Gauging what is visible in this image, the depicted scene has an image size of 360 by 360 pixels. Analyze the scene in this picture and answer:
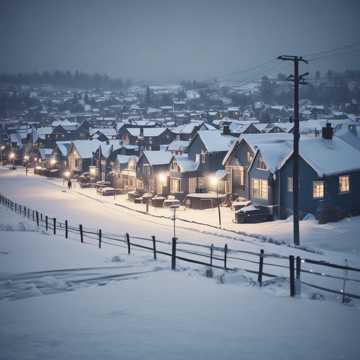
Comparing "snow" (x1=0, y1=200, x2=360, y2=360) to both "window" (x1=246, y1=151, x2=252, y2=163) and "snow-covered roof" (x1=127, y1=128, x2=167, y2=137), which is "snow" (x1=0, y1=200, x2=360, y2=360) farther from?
"snow-covered roof" (x1=127, y1=128, x2=167, y2=137)

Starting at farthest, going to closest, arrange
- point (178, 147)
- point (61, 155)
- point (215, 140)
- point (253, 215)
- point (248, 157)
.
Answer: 1. point (61, 155)
2. point (178, 147)
3. point (215, 140)
4. point (248, 157)
5. point (253, 215)

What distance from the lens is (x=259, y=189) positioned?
4356cm

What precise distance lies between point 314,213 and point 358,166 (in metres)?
6.62

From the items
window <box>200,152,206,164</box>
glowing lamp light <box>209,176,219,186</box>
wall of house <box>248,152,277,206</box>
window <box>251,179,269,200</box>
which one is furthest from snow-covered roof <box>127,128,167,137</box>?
window <box>251,179,269,200</box>

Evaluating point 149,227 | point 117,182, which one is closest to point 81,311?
point 149,227

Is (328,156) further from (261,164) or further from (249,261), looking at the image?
(249,261)

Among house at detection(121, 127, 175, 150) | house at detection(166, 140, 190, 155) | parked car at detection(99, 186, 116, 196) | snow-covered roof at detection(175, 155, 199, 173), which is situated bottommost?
parked car at detection(99, 186, 116, 196)

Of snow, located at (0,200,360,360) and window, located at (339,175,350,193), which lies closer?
snow, located at (0,200,360,360)

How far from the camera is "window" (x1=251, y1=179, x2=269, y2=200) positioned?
1681 inches

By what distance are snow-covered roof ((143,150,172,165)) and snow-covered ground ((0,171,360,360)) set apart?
4010 centimetres

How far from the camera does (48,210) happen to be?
46.2m

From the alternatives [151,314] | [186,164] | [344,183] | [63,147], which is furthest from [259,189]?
[63,147]

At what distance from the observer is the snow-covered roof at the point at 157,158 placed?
59153 millimetres

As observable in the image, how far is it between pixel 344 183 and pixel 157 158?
2656cm
